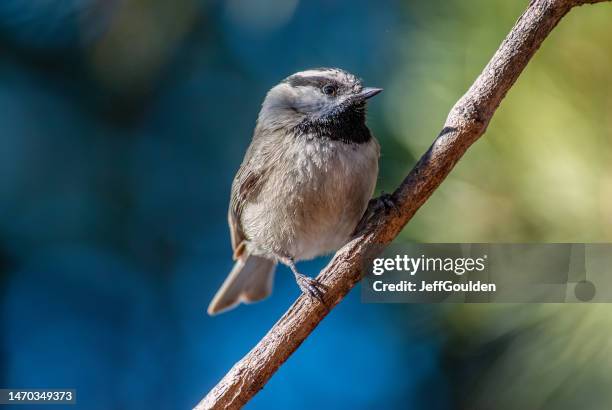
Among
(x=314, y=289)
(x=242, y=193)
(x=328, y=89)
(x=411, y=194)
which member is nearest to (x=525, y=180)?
(x=411, y=194)

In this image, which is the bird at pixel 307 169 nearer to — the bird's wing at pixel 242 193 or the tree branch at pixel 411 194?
the bird's wing at pixel 242 193

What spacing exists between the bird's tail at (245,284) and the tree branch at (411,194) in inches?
18.2

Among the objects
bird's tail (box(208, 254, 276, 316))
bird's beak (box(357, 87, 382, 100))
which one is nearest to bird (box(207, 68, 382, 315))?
bird's beak (box(357, 87, 382, 100))

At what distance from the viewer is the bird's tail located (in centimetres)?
172

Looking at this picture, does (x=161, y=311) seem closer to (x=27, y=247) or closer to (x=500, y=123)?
(x=27, y=247)

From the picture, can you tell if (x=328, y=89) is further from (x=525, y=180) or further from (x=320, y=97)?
(x=525, y=180)

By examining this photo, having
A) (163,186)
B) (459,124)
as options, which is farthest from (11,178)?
(459,124)

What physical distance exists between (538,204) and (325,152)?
48cm

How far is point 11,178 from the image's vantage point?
1.71 metres

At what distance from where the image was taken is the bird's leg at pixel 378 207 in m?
1.24

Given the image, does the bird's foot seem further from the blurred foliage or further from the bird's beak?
the bird's beak

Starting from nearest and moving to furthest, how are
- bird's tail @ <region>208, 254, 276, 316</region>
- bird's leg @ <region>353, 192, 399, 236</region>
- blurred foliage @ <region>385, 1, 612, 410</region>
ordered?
blurred foliage @ <region>385, 1, 612, 410</region>, bird's leg @ <region>353, 192, 399, 236</region>, bird's tail @ <region>208, 254, 276, 316</region>

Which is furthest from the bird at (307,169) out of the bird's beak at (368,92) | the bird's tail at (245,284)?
the bird's tail at (245,284)

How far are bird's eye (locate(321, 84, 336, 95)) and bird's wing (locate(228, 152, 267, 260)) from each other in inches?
8.5
